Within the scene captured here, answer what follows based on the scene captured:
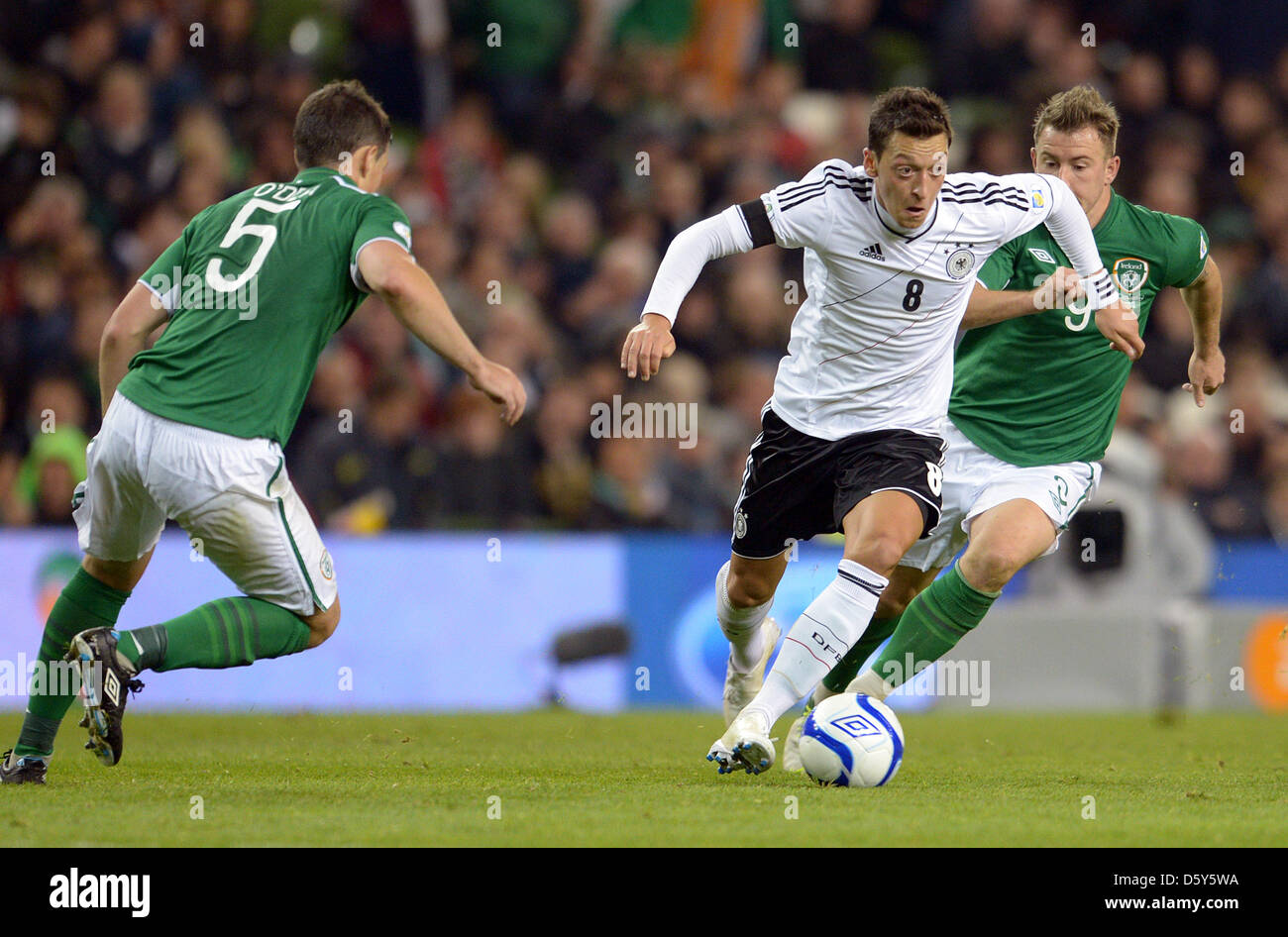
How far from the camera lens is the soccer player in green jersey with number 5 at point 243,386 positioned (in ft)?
16.5

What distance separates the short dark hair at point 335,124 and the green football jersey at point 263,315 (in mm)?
212

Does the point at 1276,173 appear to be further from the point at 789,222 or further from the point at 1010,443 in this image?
the point at 789,222

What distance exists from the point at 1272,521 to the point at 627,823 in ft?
27.3

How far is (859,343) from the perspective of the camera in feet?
19.7

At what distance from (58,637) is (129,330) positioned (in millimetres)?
1037

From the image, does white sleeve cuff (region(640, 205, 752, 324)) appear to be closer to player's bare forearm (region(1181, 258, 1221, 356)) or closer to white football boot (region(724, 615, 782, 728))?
white football boot (region(724, 615, 782, 728))

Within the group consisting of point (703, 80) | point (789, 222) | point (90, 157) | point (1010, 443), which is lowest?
point (1010, 443)

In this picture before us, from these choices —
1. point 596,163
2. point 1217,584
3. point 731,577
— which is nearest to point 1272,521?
point 1217,584

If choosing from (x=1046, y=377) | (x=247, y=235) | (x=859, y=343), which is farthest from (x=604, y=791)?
(x=1046, y=377)

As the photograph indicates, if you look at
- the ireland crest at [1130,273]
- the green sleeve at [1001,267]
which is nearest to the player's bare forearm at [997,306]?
the green sleeve at [1001,267]

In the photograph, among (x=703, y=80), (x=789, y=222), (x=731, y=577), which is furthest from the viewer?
(x=703, y=80)

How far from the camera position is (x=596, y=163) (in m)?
13.3

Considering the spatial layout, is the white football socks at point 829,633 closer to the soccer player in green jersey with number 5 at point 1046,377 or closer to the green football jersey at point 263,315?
the soccer player in green jersey with number 5 at point 1046,377

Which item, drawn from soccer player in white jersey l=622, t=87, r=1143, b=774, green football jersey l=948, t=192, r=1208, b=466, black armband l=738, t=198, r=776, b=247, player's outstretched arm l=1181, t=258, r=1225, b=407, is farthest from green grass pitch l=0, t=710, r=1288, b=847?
black armband l=738, t=198, r=776, b=247
